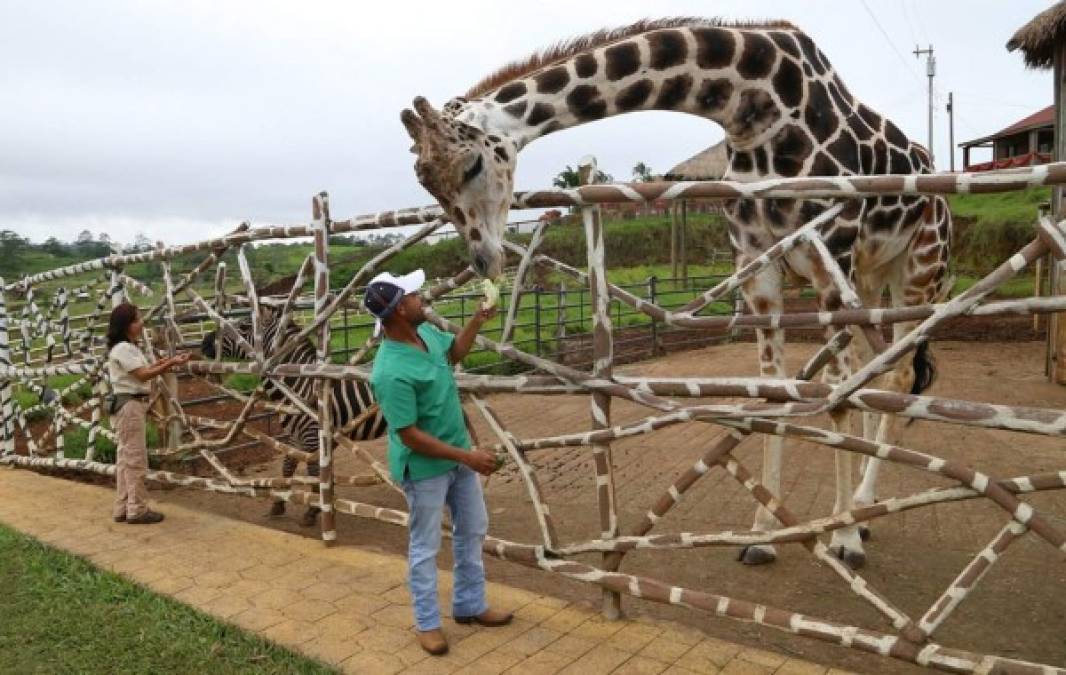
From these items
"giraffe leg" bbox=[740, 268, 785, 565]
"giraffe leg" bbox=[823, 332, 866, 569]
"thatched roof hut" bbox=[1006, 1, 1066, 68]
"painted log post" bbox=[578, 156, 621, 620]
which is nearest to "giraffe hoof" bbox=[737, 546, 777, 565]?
"giraffe leg" bbox=[740, 268, 785, 565]

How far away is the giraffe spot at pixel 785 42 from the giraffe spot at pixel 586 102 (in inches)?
37.3

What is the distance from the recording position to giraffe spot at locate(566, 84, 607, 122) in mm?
3246

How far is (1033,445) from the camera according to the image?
570 cm

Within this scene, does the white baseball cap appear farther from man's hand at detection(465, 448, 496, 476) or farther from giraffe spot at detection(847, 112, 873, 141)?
giraffe spot at detection(847, 112, 873, 141)

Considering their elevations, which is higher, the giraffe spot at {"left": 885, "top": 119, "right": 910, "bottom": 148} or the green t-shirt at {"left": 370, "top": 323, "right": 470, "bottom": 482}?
the giraffe spot at {"left": 885, "top": 119, "right": 910, "bottom": 148}

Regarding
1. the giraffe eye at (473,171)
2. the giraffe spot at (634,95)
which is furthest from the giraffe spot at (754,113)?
the giraffe eye at (473,171)

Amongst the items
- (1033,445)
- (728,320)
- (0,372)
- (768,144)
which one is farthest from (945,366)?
(0,372)

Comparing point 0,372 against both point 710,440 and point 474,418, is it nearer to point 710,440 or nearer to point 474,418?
point 474,418

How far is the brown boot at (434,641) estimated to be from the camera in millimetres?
2709

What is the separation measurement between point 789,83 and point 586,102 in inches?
40.0

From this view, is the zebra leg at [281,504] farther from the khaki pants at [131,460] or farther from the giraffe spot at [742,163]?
the giraffe spot at [742,163]

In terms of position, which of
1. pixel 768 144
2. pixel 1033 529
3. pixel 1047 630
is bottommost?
pixel 1047 630

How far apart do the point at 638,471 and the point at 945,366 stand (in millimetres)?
5871

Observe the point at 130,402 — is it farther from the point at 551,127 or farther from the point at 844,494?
the point at 844,494
